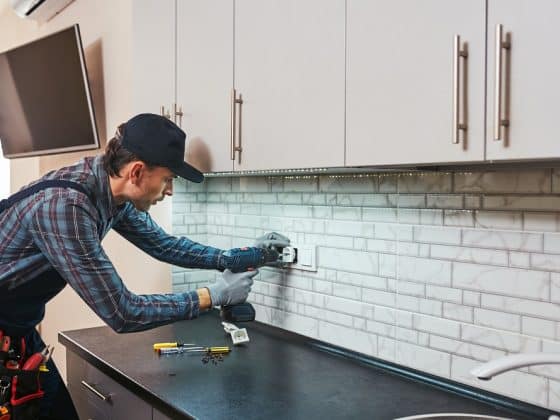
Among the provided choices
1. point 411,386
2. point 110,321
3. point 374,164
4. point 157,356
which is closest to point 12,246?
point 110,321

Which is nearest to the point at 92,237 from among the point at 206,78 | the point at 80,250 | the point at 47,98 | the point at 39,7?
the point at 80,250

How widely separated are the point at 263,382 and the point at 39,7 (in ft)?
8.79

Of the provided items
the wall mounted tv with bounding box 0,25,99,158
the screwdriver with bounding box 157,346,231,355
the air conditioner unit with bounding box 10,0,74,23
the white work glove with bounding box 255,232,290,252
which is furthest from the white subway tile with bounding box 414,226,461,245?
the air conditioner unit with bounding box 10,0,74,23

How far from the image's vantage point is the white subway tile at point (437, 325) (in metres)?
1.47

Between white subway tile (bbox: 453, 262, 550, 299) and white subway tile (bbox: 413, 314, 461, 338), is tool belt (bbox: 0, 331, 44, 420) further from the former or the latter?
white subway tile (bbox: 453, 262, 550, 299)

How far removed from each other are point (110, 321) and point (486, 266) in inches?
37.9

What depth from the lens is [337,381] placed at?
1.54m

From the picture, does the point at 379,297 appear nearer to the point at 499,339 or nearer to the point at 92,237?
the point at 499,339

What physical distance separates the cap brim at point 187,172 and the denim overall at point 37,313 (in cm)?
26

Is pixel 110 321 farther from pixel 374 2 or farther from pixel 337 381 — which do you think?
pixel 374 2

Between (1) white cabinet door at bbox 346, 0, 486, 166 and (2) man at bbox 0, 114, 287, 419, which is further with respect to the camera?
(2) man at bbox 0, 114, 287, 419

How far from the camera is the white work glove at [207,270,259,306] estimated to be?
1.80 metres

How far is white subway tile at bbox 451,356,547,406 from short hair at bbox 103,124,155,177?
3.29 ft

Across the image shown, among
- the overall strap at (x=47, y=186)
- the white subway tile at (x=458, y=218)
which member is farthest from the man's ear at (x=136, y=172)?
the white subway tile at (x=458, y=218)
